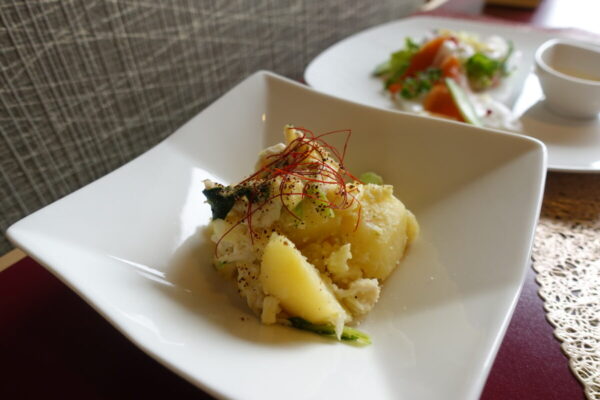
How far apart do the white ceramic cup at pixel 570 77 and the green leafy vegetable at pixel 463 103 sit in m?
0.32

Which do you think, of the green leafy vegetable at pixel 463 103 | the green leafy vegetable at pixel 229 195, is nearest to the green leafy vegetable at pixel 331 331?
the green leafy vegetable at pixel 229 195

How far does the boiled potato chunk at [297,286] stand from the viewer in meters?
0.94

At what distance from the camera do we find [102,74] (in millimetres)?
1646

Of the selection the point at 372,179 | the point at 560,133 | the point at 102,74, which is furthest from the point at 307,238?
the point at 560,133

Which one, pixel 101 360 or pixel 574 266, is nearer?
pixel 101 360

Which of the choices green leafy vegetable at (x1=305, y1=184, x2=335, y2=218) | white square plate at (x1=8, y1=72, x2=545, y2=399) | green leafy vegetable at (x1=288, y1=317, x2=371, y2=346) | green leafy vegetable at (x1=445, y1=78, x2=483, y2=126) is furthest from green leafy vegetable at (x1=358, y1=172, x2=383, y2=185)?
green leafy vegetable at (x1=445, y1=78, x2=483, y2=126)

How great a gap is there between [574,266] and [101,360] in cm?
134

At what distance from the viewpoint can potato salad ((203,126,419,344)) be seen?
0.97 metres

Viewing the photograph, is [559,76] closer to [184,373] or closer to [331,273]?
[331,273]

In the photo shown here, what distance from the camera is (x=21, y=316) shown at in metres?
1.19

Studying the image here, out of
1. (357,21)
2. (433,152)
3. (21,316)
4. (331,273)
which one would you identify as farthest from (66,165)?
(357,21)

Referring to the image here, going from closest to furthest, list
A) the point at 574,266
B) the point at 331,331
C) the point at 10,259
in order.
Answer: the point at 331,331 < the point at 574,266 < the point at 10,259

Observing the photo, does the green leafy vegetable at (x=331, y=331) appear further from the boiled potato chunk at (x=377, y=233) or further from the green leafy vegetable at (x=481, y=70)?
the green leafy vegetable at (x=481, y=70)

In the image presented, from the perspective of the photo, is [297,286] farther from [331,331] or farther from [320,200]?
[320,200]
